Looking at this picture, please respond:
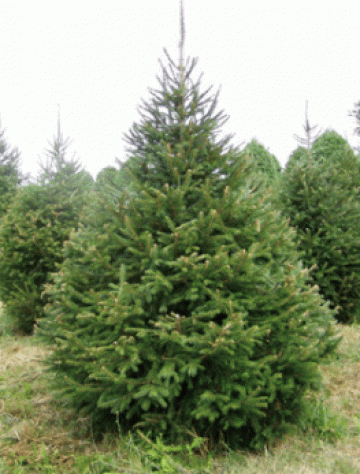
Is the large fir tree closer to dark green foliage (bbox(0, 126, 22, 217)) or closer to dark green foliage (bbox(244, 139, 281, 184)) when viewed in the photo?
dark green foliage (bbox(244, 139, 281, 184))

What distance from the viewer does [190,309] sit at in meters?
2.86

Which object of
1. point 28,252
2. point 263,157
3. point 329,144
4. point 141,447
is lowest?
point 141,447

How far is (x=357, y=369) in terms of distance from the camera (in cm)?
438

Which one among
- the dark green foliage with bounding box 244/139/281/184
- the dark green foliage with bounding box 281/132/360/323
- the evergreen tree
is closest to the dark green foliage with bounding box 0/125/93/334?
the dark green foliage with bounding box 281/132/360/323

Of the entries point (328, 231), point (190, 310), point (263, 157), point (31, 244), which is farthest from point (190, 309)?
point (263, 157)

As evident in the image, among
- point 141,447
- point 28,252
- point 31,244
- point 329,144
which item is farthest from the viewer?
point 329,144

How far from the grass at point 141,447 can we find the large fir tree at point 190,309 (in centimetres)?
17

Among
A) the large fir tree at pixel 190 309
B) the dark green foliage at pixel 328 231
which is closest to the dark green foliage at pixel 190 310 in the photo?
the large fir tree at pixel 190 309

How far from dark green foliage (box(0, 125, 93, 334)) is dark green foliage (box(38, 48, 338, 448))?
10.2 ft

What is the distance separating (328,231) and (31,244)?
482 centimetres

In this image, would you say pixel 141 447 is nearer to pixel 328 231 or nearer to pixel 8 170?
pixel 328 231

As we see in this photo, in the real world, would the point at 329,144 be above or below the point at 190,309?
above

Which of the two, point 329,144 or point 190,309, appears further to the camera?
point 329,144

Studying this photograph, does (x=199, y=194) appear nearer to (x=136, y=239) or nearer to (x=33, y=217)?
(x=136, y=239)
